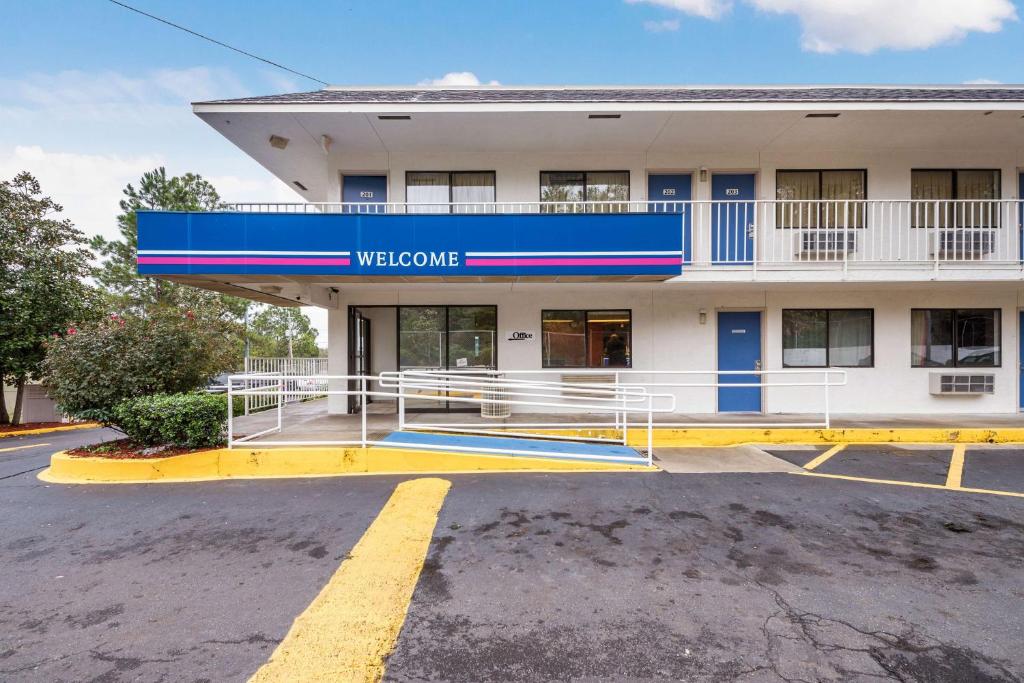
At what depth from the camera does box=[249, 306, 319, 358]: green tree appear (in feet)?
156

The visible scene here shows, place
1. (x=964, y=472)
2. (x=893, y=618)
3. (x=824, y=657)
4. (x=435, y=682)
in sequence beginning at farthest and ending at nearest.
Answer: (x=964, y=472)
(x=893, y=618)
(x=824, y=657)
(x=435, y=682)

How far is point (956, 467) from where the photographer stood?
6422 mm

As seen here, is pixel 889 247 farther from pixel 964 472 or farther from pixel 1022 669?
pixel 1022 669

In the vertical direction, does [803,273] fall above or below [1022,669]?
above

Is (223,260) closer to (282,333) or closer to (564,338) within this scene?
(564,338)

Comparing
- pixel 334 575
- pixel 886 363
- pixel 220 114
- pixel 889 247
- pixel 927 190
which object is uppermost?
pixel 220 114

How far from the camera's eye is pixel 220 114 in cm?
889

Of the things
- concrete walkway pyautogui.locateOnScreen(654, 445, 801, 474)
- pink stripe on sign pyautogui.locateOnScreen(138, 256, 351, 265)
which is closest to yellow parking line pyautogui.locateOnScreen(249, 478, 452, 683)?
concrete walkway pyautogui.locateOnScreen(654, 445, 801, 474)

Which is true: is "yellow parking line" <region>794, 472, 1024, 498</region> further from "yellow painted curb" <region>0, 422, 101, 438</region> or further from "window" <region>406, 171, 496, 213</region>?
"yellow painted curb" <region>0, 422, 101, 438</region>

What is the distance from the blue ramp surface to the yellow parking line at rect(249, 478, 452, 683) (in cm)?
206

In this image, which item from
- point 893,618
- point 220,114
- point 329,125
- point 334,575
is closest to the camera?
point 893,618

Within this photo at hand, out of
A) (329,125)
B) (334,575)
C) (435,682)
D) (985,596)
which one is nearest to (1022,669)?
(985,596)

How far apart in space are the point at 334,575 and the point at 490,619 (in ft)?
4.52

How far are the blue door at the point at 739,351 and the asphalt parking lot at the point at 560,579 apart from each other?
15.9 ft
